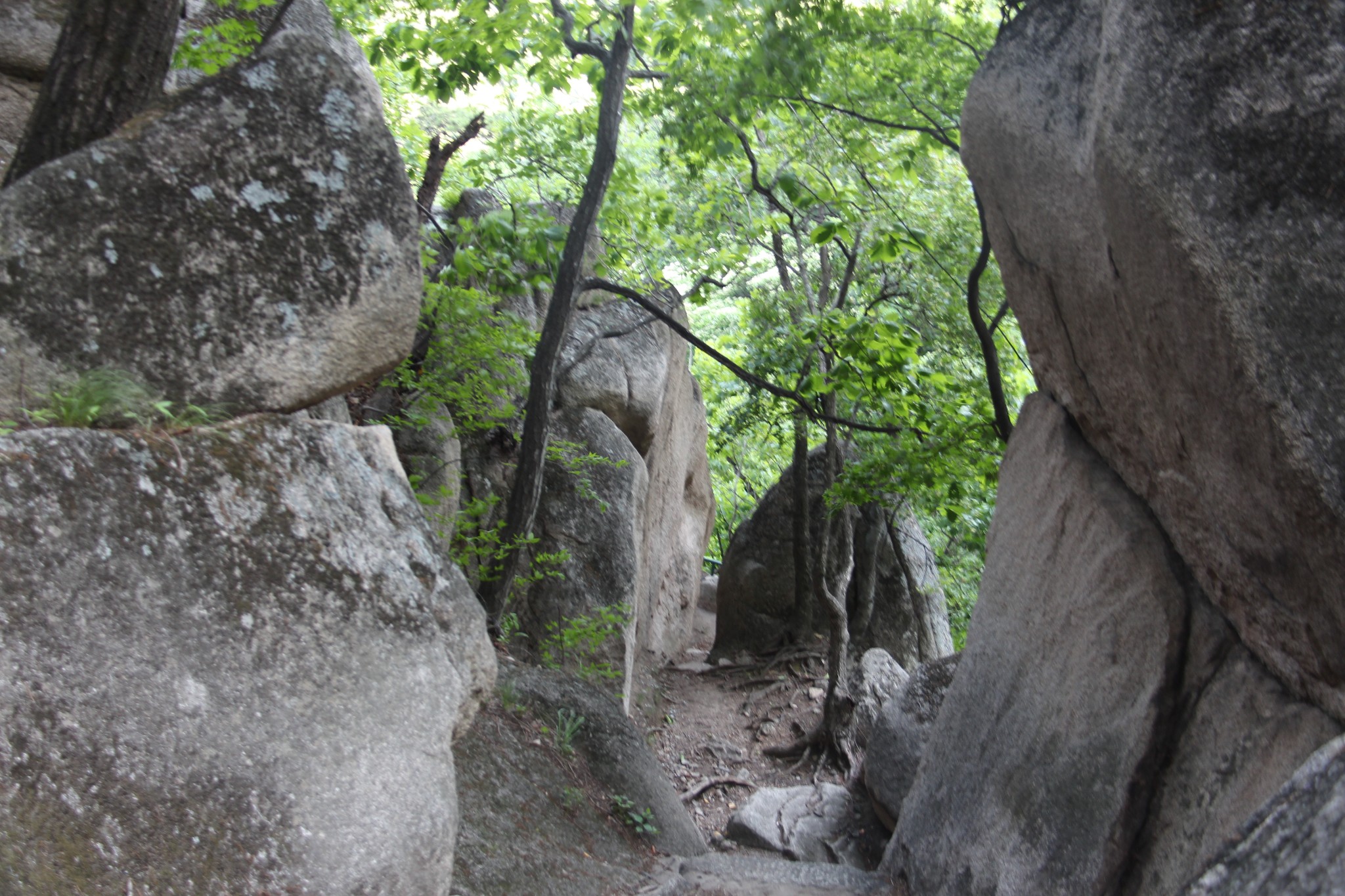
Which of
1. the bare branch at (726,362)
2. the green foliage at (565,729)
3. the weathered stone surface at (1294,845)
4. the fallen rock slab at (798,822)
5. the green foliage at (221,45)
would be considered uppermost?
the green foliage at (221,45)

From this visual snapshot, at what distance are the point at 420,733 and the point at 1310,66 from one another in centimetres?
353

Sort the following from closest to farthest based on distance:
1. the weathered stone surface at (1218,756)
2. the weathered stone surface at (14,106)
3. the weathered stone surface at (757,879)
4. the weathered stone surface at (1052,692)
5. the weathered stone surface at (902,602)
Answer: the weathered stone surface at (1218,756), the weathered stone surface at (1052,692), the weathered stone surface at (757,879), the weathered stone surface at (14,106), the weathered stone surface at (902,602)

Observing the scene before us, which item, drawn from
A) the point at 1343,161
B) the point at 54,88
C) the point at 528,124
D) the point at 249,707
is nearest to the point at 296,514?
the point at 249,707

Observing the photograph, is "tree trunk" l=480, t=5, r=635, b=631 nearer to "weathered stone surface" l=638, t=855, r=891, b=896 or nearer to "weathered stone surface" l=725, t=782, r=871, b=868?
"weathered stone surface" l=725, t=782, r=871, b=868

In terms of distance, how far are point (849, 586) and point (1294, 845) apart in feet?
38.0

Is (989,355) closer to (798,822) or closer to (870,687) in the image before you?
(798,822)

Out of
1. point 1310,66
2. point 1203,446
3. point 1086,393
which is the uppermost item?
point 1310,66

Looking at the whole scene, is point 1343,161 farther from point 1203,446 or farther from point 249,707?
point 249,707

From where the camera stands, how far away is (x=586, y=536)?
9828 millimetres

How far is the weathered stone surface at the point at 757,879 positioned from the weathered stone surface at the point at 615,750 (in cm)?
57

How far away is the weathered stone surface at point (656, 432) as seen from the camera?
421 inches

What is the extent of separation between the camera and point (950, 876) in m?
4.68

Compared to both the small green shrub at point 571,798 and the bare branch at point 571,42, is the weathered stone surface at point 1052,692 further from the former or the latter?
the bare branch at point 571,42

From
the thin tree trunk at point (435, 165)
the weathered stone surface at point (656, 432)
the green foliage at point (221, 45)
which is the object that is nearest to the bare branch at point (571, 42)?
the thin tree trunk at point (435, 165)
